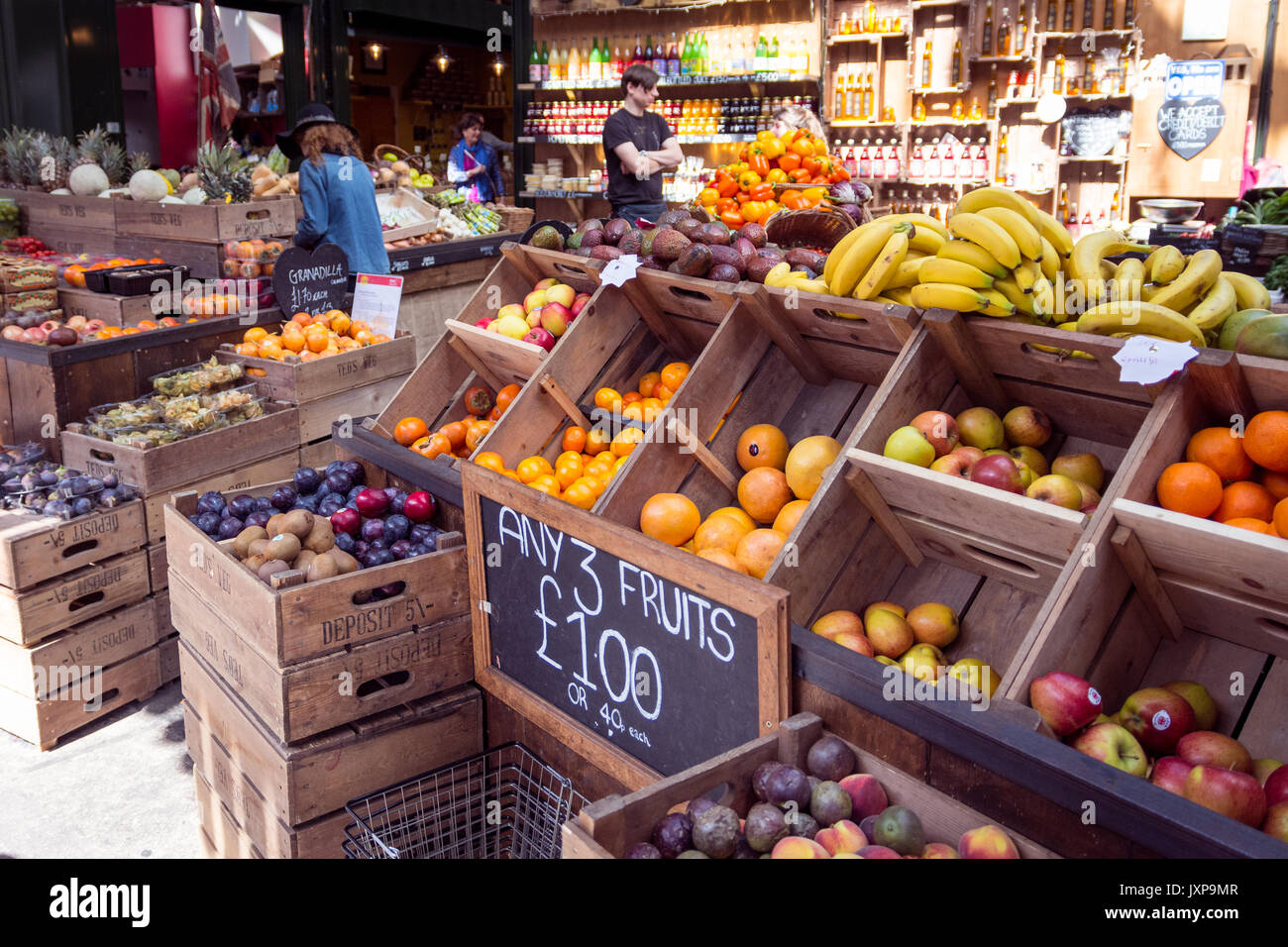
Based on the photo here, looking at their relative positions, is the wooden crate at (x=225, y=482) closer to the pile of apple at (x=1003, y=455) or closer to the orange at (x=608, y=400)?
the orange at (x=608, y=400)

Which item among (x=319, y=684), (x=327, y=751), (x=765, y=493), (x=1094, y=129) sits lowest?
(x=327, y=751)

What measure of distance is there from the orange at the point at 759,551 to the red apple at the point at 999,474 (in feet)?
1.45

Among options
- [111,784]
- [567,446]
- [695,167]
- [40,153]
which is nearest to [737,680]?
[567,446]

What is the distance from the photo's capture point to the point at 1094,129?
834cm

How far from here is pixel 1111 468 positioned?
7.29 feet

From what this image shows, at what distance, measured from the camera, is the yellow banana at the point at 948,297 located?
212cm

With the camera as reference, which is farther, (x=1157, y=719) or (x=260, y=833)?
(x=260, y=833)

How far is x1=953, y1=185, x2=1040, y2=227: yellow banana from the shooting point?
233cm

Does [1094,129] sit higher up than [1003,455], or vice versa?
[1094,129]

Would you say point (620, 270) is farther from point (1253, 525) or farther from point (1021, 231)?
point (1253, 525)

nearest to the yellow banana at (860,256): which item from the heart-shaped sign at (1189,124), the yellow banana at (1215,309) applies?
the yellow banana at (1215,309)

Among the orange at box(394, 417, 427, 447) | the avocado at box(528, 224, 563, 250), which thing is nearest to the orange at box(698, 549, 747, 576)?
the orange at box(394, 417, 427, 447)

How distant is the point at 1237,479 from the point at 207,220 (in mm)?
4656

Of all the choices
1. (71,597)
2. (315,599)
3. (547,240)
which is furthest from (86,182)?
(315,599)
